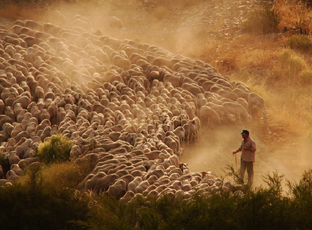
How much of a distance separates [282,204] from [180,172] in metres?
3.28

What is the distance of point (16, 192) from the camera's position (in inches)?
295

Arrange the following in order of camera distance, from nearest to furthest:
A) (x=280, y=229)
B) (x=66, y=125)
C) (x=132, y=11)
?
(x=280, y=229) < (x=66, y=125) < (x=132, y=11)

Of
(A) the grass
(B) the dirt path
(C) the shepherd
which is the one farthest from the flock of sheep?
(C) the shepherd

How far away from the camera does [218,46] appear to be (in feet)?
70.4

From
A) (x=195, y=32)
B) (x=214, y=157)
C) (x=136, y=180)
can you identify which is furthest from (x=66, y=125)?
(x=195, y=32)

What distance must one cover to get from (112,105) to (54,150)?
297cm

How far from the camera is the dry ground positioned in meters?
11.9

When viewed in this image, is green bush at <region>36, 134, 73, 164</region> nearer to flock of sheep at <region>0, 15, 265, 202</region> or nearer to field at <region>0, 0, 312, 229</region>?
flock of sheep at <region>0, 15, 265, 202</region>

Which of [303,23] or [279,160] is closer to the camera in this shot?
[279,160]

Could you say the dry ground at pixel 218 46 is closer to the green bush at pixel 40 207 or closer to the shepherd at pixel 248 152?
the shepherd at pixel 248 152

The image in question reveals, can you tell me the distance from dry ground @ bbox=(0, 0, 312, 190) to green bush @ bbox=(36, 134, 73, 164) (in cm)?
332

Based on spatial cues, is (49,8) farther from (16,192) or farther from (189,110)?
(16,192)

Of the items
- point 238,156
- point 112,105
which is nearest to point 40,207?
point 112,105

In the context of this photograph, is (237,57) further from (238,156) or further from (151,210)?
(151,210)
